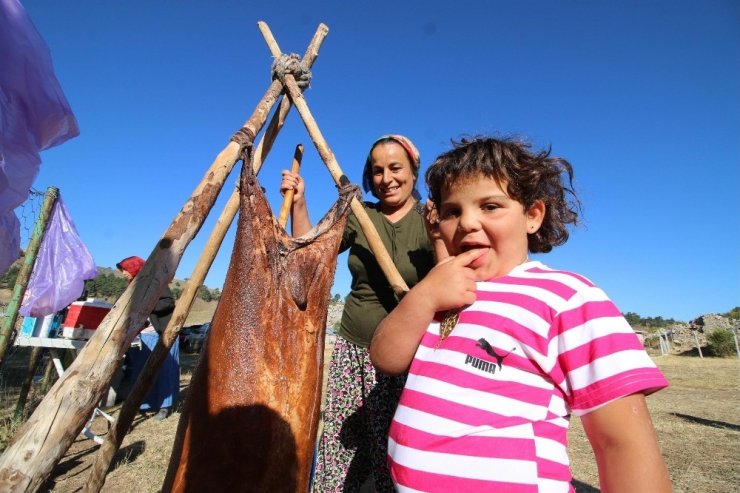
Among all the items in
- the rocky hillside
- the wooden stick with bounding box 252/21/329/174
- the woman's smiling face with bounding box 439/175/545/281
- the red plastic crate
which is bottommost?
the woman's smiling face with bounding box 439/175/545/281

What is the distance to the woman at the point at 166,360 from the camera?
21.6ft

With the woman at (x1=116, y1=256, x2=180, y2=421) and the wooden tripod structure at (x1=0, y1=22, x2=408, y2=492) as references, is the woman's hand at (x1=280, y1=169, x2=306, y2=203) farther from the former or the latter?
the woman at (x1=116, y1=256, x2=180, y2=421)

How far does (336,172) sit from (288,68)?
2.88 feet

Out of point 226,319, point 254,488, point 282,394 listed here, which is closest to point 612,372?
point 282,394

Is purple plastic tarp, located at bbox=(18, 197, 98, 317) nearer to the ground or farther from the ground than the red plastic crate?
farther from the ground

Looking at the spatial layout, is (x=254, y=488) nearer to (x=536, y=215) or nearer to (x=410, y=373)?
(x=410, y=373)

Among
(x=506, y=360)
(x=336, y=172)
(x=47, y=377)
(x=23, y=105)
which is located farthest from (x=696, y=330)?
(x=23, y=105)

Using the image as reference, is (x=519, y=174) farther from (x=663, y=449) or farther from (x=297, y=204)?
(x=663, y=449)

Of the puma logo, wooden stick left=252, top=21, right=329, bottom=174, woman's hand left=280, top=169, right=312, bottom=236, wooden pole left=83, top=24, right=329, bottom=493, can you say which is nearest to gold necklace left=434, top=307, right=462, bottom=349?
the puma logo

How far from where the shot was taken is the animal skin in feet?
4.80

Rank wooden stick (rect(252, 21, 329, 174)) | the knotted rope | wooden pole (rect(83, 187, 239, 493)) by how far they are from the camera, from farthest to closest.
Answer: wooden stick (rect(252, 21, 329, 174)) → the knotted rope → wooden pole (rect(83, 187, 239, 493))

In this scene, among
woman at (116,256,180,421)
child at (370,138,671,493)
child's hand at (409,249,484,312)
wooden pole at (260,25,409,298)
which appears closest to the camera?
child at (370,138,671,493)

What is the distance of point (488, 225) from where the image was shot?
4.68 feet

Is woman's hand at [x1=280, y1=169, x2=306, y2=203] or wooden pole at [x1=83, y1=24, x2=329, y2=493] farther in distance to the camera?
woman's hand at [x1=280, y1=169, x2=306, y2=203]
